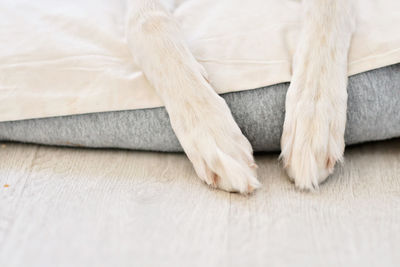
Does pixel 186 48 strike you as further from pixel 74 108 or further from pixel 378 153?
pixel 378 153

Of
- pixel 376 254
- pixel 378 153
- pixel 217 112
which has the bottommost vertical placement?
pixel 378 153

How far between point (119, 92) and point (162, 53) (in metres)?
0.15

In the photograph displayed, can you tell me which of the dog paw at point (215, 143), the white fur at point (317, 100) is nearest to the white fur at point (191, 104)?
the dog paw at point (215, 143)

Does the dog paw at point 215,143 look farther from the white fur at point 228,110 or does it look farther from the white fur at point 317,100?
the white fur at point 317,100

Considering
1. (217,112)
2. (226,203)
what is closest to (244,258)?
(226,203)

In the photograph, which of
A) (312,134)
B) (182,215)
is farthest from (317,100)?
(182,215)

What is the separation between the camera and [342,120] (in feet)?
3.48

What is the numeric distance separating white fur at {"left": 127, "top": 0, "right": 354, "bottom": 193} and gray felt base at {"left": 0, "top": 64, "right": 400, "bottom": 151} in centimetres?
6

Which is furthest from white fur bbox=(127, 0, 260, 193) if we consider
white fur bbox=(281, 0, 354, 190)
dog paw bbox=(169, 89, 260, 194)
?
white fur bbox=(281, 0, 354, 190)

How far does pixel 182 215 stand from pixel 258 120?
0.97ft

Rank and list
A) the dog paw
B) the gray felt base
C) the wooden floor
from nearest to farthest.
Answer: the wooden floor, the dog paw, the gray felt base

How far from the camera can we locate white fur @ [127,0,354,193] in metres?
1.03

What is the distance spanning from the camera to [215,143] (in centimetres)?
102

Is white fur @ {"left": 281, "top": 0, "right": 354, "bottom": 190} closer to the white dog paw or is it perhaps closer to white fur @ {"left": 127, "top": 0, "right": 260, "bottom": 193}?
the white dog paw
